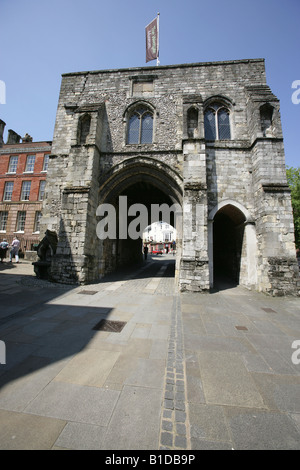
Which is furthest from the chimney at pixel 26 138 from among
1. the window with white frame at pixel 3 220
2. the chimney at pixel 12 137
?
the window with white frame at pixel 3 220

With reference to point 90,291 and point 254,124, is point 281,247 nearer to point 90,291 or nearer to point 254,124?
point 254,124

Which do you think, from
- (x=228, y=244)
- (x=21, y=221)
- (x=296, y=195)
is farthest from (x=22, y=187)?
(x=296, y=195)

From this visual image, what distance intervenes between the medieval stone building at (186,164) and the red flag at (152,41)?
81.4 inches

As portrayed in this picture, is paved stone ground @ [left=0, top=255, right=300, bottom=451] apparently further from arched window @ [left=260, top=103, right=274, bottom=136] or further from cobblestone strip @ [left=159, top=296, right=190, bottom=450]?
arched window @ [left=260, top=103, right=274, bottom=136]

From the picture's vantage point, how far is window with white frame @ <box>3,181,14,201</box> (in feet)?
65.0

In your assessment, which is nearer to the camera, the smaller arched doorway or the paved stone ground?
the paved stone ground

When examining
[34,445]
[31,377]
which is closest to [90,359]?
[31,377]

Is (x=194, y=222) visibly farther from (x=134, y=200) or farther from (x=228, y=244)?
(x=134, y=200)

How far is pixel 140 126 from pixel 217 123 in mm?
→ 3984

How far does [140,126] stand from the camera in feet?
32.8

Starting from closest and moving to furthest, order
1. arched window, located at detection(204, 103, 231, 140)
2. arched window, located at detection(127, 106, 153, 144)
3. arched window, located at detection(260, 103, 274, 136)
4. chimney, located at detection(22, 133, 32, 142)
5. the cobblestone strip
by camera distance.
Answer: the cobblestone strip
arched window, located at detection(260, 103, 274, 136)
arched window, located at detection(204, 103, 231, 140)
arched window, located at detection(127, 106, 153, 144)
chimney, located at detection(22, 133, 32, 142)

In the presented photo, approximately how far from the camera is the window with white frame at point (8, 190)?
1981cm

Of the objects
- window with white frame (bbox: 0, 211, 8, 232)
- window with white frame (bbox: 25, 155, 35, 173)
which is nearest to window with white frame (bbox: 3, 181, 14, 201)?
window with white frame (bbox: 0, 211, 8, 232)

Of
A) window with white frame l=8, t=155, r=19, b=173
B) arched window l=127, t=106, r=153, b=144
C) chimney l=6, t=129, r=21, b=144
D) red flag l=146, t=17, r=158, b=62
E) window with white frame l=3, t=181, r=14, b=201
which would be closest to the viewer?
arched window l=127, t=106, r=153, b=144
